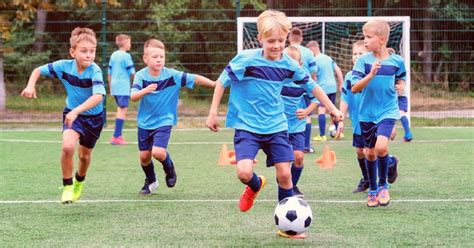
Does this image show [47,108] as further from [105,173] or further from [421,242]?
[421,242]

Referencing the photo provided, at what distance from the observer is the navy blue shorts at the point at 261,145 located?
265 inches

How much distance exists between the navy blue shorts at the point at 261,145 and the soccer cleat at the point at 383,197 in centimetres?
151

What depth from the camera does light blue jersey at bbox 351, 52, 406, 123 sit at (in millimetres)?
8125

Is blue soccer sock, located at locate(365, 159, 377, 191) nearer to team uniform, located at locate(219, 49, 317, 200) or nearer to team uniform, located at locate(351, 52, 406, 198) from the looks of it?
team uniform, located at locate(351, 52, 406, 198)

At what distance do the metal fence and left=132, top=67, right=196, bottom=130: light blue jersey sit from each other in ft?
35.5

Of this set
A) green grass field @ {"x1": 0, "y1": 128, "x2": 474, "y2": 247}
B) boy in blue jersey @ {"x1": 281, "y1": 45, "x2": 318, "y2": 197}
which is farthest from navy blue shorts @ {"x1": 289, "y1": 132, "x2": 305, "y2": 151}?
green grass field @ {"x1": 0, "y1": 128, "x2": 474, "y2": 247}

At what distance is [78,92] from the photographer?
Result: 26.8 feet

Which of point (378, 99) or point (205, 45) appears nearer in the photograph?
point (378, 99)

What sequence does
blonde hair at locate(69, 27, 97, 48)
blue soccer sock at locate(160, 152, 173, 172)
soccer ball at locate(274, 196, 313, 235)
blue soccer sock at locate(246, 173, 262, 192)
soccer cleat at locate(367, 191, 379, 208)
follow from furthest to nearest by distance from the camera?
blue soccer sock at locate(160, 152, 173, 172)
blonde hair at locate(69, 27, 97, 48)
soccer cleat at locate(367, 191, 379, 208)
blue soccer sock at locate(246, 173, 262, 192)
soccer ball at locate(274, 196, 313, 235)

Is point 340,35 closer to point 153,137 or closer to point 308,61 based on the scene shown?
point 308,61

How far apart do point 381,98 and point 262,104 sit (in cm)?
175

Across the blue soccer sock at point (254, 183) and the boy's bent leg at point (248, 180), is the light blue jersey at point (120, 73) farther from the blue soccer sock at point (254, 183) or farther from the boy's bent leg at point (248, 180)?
the blue soccer sock at point (254, 183)

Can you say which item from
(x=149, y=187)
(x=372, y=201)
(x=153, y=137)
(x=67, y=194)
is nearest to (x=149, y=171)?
(x=149, y=187)

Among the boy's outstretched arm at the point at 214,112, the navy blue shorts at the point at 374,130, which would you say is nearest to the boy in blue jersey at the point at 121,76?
the navy blue shorts at the point at 374,130
